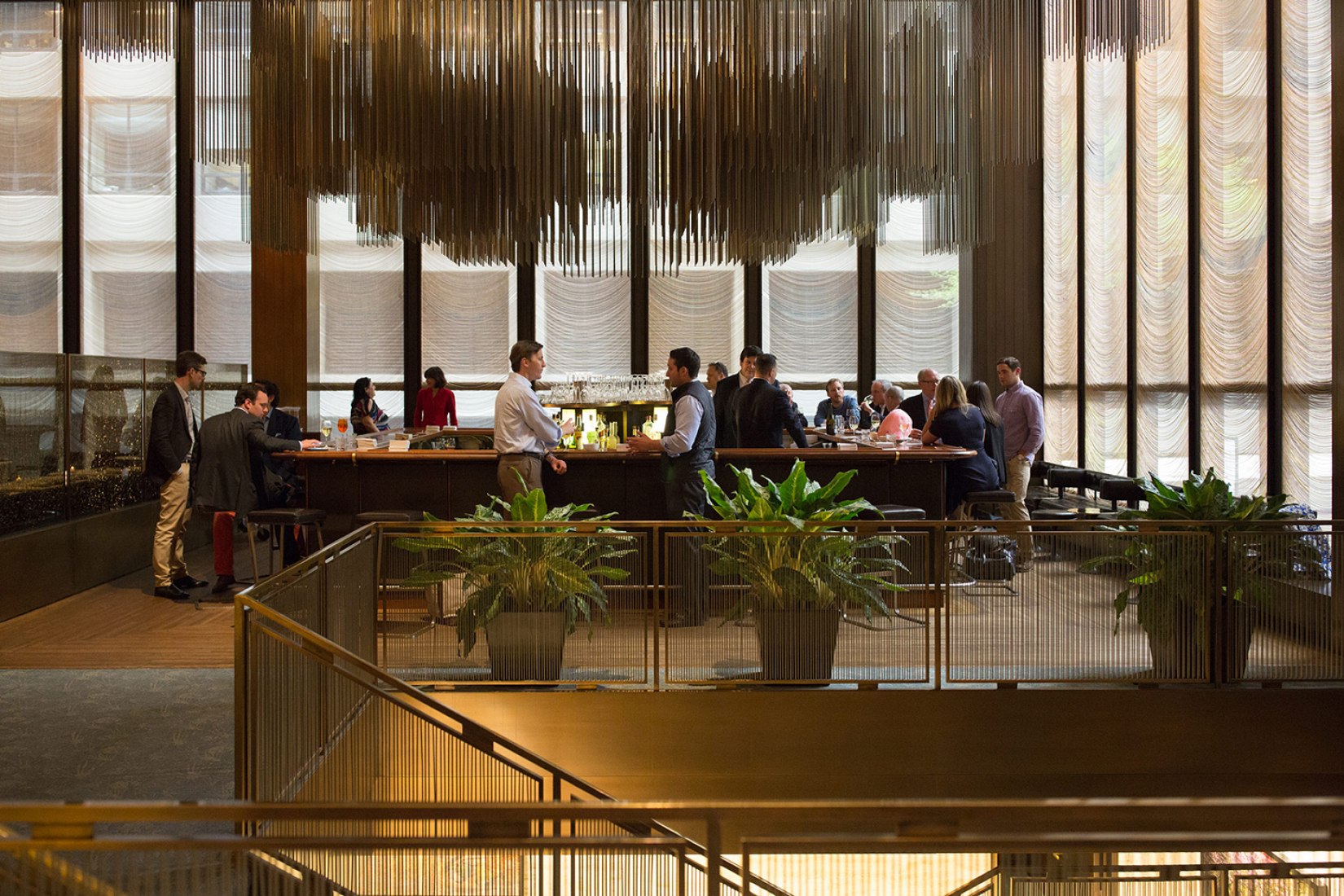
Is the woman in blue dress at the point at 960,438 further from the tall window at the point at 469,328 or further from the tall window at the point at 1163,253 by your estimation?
the tall window at the point at 469,328

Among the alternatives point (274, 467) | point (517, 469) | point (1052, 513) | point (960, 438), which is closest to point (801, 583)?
point (517, 469)

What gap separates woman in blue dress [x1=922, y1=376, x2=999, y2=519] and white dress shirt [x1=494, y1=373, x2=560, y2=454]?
2.90 m

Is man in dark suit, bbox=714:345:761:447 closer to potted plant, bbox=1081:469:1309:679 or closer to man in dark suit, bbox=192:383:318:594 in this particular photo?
man in dark suit, bbox=192:383:318:594

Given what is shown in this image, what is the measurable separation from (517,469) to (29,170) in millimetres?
9404

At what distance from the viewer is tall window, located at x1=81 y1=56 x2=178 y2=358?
13.5m

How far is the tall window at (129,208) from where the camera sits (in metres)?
13.5

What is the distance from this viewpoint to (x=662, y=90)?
20.5 feet

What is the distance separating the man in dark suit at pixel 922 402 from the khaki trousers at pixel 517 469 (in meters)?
5.14

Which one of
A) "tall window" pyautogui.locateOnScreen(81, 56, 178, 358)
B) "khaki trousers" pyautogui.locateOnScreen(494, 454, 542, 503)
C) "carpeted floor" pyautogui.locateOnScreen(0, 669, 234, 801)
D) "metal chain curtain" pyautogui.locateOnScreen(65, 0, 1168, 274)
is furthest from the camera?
"tall window" pyautogui.locateOnScreen(81, 56, 178, 358)

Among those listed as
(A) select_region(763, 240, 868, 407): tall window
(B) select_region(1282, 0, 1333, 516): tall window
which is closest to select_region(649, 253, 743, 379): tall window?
(A) select_region(763, 240, 868, 407): tall window

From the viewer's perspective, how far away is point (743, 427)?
8305 millimetres

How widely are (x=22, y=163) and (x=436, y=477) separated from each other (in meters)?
8.46

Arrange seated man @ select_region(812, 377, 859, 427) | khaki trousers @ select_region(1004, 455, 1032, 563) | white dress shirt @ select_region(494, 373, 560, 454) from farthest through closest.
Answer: seated man @ select_region(812, 377, 859, 427), khaki trousers @ select_region(1004, 455, 1032, 563), white dress shirt @ select_region(494, 373, 560, 454)

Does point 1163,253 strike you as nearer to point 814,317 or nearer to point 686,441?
point 686,441
